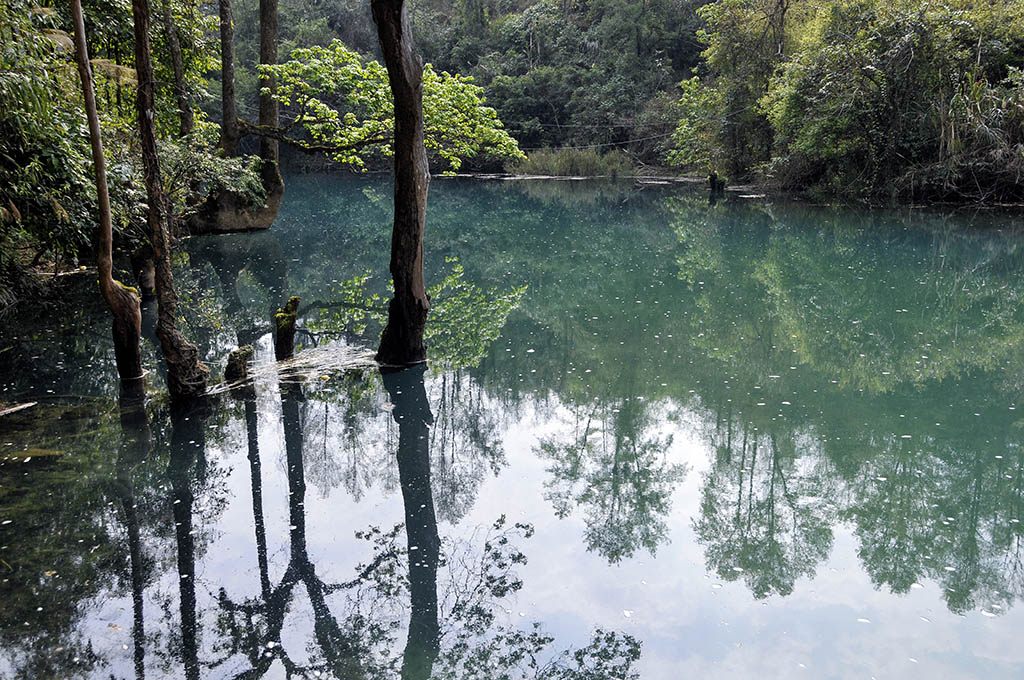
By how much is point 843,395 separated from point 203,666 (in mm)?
6726

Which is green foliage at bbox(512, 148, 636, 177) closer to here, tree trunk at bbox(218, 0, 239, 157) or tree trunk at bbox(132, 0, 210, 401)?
tree trunk at bbox(218, 0, 239, 157)

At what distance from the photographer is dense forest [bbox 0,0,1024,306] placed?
8.60m

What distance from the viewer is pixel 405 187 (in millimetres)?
8336

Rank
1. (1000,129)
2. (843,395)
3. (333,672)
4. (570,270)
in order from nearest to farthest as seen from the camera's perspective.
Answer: (333,672) → (843,395) → (570,270) → (1000,129)

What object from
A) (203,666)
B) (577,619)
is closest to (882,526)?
(577,619)

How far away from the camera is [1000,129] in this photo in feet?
72.1

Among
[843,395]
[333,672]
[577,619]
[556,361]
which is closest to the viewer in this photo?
[333,672]

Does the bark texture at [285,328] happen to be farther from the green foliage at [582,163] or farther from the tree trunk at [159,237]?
the green foliage at [582,163]

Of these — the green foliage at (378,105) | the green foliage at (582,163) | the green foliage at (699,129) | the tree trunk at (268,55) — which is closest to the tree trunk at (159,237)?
the green foliage at (378,105)

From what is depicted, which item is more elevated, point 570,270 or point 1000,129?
point 1000,129

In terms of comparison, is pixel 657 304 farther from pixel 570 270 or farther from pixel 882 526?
pixel 882 526

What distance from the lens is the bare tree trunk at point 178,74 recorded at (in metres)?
14.7

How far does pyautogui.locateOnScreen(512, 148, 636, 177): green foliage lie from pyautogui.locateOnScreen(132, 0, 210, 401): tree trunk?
38.4m

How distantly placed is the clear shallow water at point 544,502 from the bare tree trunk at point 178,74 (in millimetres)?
4801
